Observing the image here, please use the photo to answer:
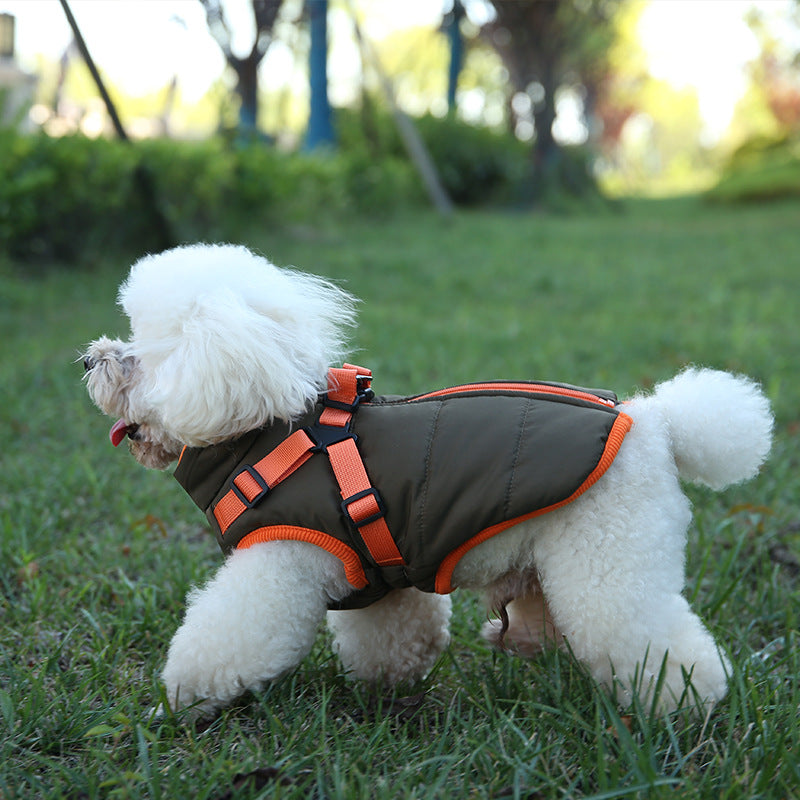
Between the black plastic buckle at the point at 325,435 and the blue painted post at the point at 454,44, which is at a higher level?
the blue painted post at the point at 454,44

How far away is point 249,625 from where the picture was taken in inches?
68.3

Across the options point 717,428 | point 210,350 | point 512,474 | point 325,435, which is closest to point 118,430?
point 210,350

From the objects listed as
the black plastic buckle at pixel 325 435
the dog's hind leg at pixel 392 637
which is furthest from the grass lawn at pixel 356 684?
the black plastic buckle at pixel 325 435

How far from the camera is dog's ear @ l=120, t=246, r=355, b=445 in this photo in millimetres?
1728

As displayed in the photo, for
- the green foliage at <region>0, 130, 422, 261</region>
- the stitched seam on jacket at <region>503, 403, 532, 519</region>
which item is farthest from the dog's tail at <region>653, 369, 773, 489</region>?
the green foliage at <region>0, 130, 422, 261</region>

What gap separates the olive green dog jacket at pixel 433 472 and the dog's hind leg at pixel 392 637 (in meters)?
0.23

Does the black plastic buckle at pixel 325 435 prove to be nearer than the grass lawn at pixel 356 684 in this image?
No

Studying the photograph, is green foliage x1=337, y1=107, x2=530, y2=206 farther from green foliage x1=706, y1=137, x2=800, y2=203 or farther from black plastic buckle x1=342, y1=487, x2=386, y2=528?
black plastic buckle x1=342, y1=487, x2=386, y2=528

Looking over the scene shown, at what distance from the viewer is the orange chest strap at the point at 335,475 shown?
1.73 meters

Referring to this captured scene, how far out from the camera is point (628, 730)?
167 cm

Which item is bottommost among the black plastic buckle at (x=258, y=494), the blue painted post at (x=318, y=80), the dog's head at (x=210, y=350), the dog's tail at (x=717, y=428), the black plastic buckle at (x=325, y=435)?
the dog's tail at (x=717, y=428)

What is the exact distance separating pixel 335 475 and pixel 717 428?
83 centimetres

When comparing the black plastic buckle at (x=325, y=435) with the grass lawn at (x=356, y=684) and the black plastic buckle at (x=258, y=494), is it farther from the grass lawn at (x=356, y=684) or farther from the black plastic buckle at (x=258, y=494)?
the grass lawn at (x=356, y=684)

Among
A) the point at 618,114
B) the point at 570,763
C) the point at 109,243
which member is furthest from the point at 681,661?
the point at 618,114
